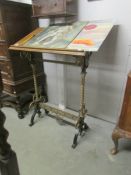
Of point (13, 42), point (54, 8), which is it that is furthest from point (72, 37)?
point (13, 42)

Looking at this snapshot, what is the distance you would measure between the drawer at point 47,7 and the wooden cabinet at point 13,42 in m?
0.27

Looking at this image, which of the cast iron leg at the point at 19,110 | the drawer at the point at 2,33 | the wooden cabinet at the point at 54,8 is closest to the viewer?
the wooden cabinet at the point at 54,8

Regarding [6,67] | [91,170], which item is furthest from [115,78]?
[6,67]

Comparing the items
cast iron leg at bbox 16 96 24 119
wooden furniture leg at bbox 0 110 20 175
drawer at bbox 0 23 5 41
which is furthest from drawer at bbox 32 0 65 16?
wooden furniture leg at bbox 0 110 20 175

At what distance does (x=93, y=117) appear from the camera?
2506 mm

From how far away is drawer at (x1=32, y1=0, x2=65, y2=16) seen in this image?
184 cm

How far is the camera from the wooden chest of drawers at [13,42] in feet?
6.79

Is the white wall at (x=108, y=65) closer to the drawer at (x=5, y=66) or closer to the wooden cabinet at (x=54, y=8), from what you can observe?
the wooden cabinet at (x=54, y=8)

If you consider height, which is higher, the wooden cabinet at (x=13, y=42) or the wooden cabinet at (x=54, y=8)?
the wooden cabinet at (x=54, y=8)

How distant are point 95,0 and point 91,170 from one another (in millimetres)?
1829

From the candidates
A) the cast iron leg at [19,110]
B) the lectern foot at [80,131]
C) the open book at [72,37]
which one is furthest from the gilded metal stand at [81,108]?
the cast iron leg at [19,110]

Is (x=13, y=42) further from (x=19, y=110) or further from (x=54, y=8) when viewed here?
(x=19, y=110)

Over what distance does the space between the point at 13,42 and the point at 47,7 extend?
0.64 m

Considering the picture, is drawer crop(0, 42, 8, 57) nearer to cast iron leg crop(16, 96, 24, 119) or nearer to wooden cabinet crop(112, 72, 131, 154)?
cast iron leg crop(16, 96, 24, 119)
